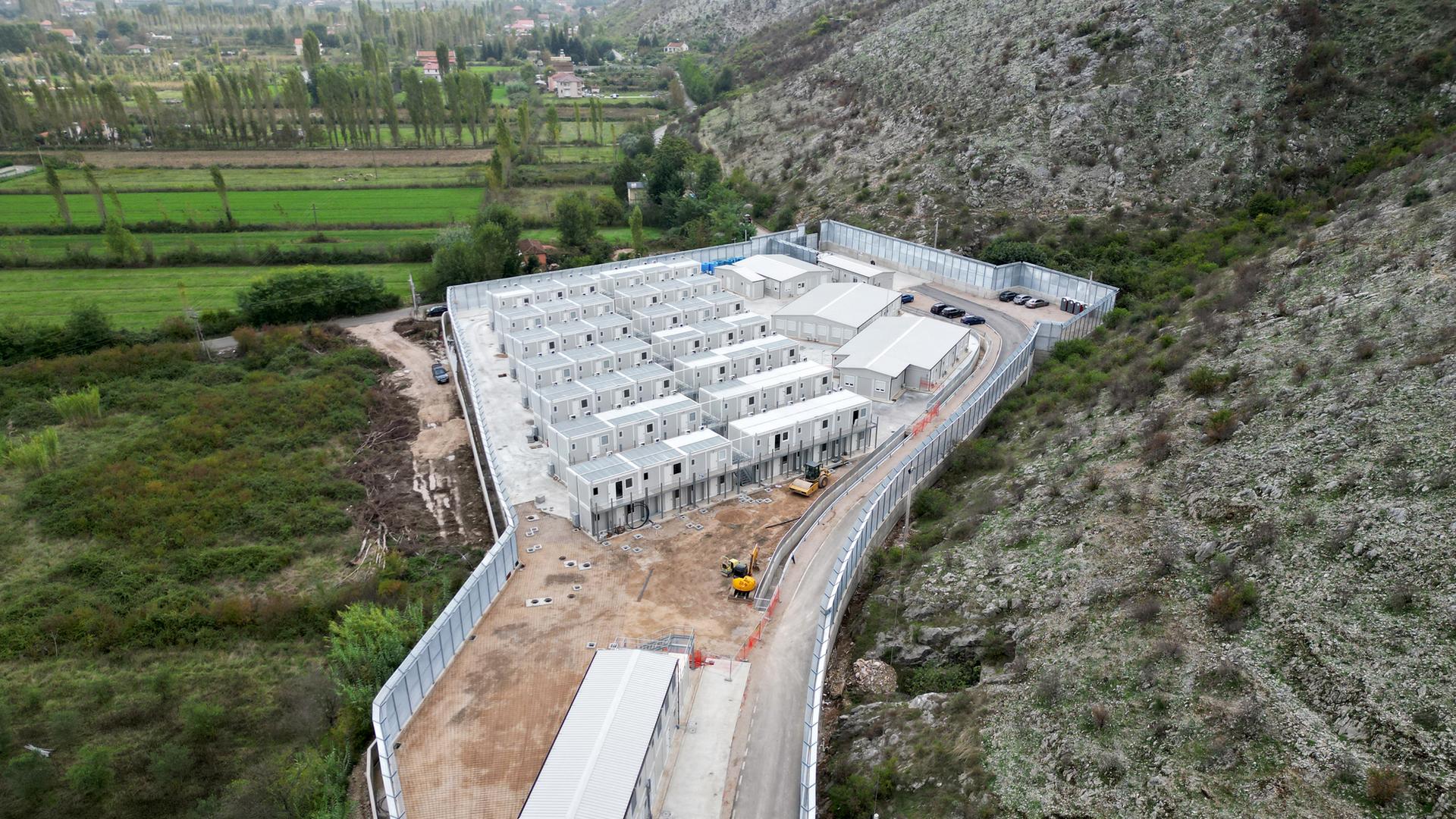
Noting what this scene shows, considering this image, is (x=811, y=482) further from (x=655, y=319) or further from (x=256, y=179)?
(x=256, y=179)

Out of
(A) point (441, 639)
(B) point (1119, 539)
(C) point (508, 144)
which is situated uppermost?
(C) point (508, 144)

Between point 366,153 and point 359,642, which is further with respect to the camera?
point 366,153

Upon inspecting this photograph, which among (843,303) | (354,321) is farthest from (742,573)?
(354,321)

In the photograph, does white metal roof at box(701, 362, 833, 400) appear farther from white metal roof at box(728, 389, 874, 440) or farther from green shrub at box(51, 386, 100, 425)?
green shrub at box(51, 386, 100, 425)

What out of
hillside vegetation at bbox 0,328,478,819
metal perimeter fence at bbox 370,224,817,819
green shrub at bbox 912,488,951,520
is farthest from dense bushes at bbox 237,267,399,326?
green shrub at bbox 912,488,951,520

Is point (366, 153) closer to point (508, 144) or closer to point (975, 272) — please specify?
point (508, 144)

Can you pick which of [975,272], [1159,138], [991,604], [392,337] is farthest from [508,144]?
[991,604]
